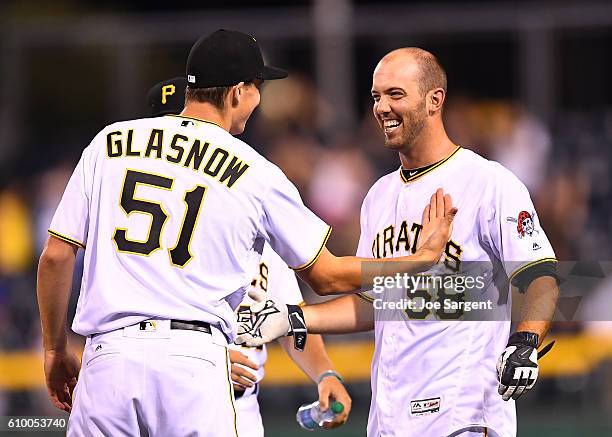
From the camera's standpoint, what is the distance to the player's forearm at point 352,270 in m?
5.51

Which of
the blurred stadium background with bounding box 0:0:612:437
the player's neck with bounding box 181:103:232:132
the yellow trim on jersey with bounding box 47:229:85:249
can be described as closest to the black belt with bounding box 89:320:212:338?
the yellow trim on jersey with bounding box 47:229:85:249

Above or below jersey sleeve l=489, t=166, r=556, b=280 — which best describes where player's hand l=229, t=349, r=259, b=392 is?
below

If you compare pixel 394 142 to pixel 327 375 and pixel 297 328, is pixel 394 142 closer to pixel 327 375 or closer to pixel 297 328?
pixel 297 328

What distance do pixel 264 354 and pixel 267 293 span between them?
21.5 inches

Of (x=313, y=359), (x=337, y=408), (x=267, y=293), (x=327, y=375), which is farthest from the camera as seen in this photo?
(x=313, y=359)

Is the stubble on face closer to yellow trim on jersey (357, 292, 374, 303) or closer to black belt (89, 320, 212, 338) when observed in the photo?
yellow trim on jersey (357, 292, 374, 303)

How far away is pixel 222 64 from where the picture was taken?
541 cm

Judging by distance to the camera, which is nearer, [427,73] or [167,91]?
[427,73]

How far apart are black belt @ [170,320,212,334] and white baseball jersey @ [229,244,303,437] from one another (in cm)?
117

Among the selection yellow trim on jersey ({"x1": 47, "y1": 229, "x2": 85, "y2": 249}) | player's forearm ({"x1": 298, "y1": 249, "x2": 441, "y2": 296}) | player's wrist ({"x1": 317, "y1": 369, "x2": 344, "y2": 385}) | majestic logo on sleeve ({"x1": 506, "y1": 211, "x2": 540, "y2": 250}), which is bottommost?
player's wrist ({"x1": 317, "y1": 369, "x2": 344, "y2": 385})

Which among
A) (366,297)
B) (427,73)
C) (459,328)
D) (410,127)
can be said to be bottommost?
(459,328)

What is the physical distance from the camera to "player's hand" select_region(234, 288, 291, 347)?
5.82 m

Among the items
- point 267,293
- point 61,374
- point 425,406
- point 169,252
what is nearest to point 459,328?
point 425,406

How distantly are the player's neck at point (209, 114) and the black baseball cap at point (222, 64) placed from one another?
89 millimetres
